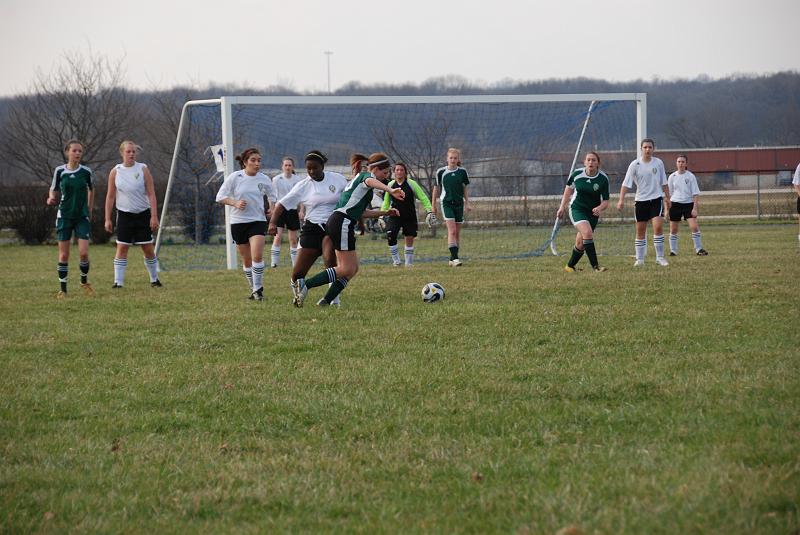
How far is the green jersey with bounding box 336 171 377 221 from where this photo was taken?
35.1 ft

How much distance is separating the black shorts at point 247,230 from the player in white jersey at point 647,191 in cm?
632

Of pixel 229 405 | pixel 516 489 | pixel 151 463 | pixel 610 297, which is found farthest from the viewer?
pixel 610 297

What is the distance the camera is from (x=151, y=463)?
4938mm

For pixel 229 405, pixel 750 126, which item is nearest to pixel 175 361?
pixel 229 405

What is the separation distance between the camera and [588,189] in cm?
1464

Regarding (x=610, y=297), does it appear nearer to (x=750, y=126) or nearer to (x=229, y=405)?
(x=229, y=405)

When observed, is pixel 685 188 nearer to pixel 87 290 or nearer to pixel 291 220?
pixel 291 220

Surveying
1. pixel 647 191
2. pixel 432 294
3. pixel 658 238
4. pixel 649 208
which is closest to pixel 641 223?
pixel 649 208

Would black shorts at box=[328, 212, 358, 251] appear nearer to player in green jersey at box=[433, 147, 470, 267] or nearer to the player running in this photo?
the player running

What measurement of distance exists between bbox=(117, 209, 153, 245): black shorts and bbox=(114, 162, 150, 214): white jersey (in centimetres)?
8

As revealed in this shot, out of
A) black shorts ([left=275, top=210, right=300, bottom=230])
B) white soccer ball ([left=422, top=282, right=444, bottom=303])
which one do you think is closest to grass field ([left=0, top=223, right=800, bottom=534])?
white soccer ball ([left=422, top=282, right=444, bottom=303])

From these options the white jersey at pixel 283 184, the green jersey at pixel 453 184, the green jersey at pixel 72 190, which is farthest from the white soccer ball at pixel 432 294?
the white jersey at pixel 283 184

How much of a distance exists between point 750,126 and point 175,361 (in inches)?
2212

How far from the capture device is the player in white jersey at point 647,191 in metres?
15.8
